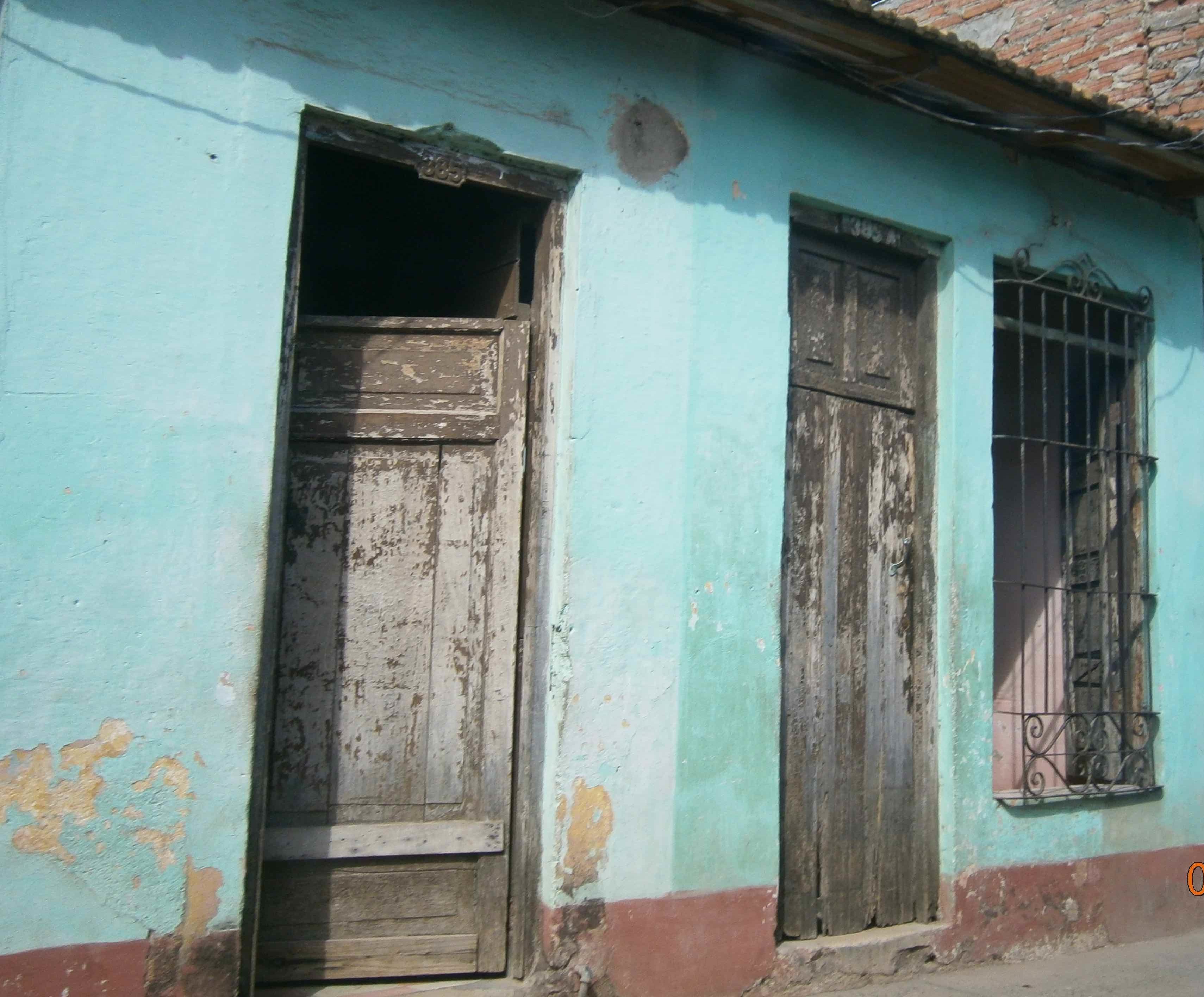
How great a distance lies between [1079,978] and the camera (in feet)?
17.1

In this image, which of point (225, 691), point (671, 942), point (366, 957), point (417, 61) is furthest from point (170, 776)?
point (417, 61)

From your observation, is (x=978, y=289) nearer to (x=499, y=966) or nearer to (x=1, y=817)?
(x=499, y=966)

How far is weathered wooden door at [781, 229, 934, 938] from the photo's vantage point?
507 centimetres

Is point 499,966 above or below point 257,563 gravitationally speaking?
below

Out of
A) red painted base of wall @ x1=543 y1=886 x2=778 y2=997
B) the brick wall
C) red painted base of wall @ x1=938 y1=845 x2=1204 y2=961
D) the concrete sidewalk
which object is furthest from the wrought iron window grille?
red painted base of wall @ x1=543 y1=886 x2=778 y2=997

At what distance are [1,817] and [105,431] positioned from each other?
1122mm

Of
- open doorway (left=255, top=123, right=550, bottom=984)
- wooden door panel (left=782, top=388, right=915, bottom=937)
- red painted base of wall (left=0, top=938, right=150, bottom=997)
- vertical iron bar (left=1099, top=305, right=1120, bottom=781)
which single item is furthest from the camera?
vertical iron bar (left=1099, top=305, right=1120, bottom=781)

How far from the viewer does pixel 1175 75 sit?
6922 millimetres

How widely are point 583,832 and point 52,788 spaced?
5.74 ft

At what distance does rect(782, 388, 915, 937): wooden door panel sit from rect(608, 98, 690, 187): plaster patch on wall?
3.67 ft

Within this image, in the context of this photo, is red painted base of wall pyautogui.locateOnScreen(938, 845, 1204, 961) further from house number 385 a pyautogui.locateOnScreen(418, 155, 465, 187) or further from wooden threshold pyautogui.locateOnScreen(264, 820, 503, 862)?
house number 385 a pyautogui.locateOnScreen(418, 155, 465, 187)

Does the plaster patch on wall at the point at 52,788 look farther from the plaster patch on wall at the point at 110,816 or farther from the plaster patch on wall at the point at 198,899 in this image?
the plaster patch on wall at the point at 198,899

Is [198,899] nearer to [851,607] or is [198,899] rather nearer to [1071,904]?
[851,607]

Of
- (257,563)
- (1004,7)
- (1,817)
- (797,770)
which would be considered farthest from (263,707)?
(1004,7)
